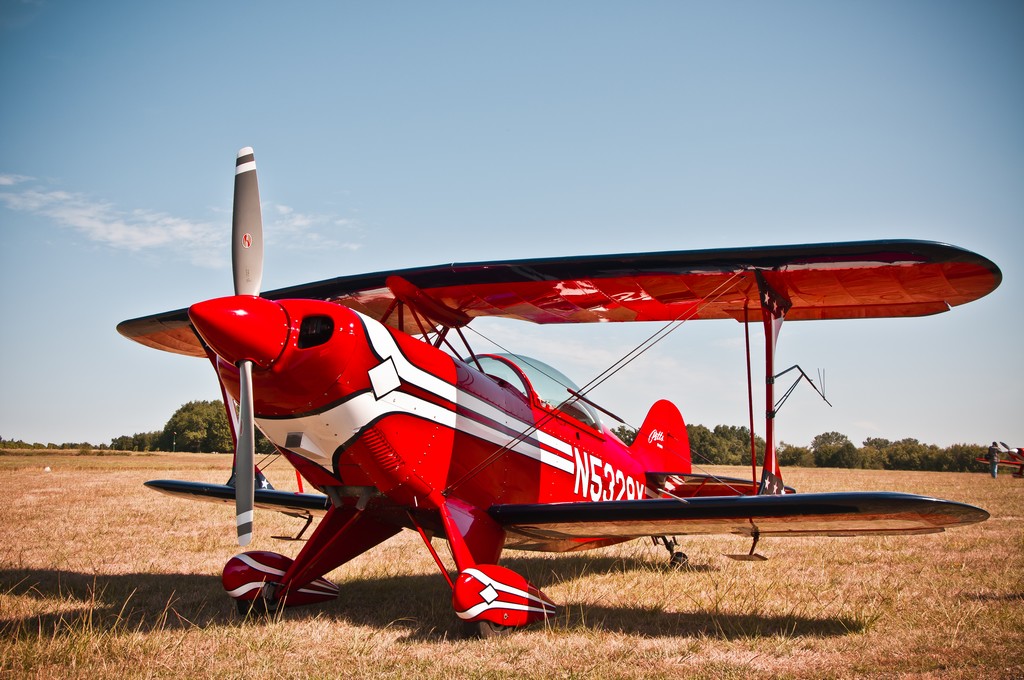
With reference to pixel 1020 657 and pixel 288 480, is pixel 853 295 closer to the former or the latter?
pixel 1020 657

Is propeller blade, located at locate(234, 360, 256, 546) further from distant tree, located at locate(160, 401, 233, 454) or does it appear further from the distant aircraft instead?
distant tree, located at locate(160, 401, 233, 454)

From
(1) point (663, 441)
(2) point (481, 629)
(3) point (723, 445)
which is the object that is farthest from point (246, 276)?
(3) point (723, 445)

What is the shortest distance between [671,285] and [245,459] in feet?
13.5

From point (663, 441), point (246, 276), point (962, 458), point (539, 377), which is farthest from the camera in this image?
point (962, 458)

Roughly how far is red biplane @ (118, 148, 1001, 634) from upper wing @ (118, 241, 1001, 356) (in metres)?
0.02

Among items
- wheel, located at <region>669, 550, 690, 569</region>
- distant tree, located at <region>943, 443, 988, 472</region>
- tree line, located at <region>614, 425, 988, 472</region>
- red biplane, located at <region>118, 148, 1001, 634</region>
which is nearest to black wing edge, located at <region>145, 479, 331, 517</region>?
red biplane, located at <region>118, 148, 1001, 634</region>

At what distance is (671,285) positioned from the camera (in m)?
6.73

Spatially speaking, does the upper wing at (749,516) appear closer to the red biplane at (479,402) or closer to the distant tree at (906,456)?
the red biplane at (479,402)

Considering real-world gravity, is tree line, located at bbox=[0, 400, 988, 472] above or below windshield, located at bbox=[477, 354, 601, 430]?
below

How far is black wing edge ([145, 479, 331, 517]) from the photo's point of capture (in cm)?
771

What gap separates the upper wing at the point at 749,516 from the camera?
512cm

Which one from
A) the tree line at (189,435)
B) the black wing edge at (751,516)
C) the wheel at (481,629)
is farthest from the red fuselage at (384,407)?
the tree line at (189,435)

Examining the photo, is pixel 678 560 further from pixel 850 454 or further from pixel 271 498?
pixel 850 454

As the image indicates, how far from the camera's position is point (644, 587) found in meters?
7.35
